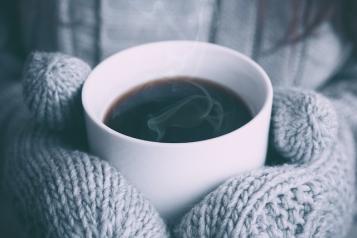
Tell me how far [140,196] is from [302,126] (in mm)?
184

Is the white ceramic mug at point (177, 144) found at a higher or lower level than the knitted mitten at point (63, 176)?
higher

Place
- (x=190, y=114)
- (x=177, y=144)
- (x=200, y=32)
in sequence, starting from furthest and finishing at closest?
(x=200, y=32), (x=190, y=114), (x=177, y=144)

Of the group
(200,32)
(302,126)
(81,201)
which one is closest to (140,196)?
(81,201)

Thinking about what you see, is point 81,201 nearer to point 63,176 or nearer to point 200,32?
point 63,176

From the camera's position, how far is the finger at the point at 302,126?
1.57 ft

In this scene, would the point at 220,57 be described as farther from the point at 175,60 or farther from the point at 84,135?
the point at 84,135

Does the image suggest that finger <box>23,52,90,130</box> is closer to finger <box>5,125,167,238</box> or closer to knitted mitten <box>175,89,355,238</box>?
finger <box>5,125,167,238</box>

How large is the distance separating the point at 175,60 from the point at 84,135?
143 millimetres

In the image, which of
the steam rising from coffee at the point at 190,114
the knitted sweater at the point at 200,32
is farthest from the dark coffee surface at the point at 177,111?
the knitted sweater at the point at 200,32

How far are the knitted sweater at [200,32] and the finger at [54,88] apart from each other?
0.75 feet

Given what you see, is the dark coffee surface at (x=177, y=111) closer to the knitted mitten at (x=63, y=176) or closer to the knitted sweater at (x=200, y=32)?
the knitted mitten at (x=63, y=176)

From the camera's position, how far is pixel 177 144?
0.41 metres

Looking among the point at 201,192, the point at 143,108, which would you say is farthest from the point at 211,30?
the point at 201,192

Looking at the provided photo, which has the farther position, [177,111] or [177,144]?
[177,111]
